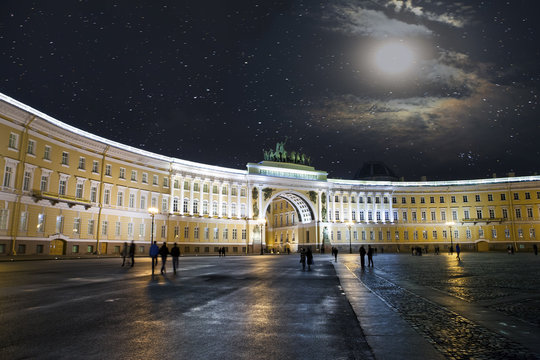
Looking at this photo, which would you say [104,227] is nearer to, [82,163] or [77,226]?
[77,226]

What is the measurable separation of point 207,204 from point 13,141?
3797 centimetres

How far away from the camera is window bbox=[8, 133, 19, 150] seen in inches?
1542

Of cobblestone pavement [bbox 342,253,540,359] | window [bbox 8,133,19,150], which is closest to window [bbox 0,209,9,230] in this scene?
window [bbox 8,133,19,150]

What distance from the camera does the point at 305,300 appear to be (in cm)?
1190

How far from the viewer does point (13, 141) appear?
39.6 metres

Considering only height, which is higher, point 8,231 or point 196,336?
point 8,231

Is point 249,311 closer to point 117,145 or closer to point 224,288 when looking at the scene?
point 224,288

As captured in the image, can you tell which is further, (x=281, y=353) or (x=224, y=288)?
(x=224, y=288)

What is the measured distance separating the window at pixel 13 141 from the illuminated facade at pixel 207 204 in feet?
0.32

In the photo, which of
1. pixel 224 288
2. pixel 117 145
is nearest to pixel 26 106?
pixel 117 145

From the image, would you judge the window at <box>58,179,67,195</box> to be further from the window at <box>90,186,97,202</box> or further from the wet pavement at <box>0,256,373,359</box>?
the wet pavement at <box>0,256,373,359</box>

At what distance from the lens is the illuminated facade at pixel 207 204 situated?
41.7m

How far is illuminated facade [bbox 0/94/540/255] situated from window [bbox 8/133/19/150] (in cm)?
10

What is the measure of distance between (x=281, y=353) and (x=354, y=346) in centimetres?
126
